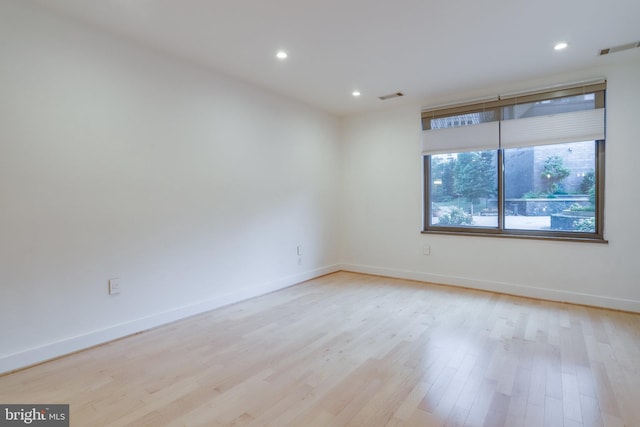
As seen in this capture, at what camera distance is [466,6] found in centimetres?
237

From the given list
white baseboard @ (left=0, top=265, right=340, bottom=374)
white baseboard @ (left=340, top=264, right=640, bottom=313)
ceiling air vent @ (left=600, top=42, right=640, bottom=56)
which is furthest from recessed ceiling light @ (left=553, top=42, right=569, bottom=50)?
white baseboard @ (left=0, top=265, right=340, bottom=374)

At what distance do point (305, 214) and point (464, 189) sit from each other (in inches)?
86.7

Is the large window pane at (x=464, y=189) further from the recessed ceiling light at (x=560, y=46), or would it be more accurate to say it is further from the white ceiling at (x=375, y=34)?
Answer: the recessed ceiling light at (x=560, y=46)

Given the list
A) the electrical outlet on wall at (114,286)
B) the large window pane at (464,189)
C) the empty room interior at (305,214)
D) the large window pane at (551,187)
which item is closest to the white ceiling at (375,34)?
the empty room interior at (305,214)

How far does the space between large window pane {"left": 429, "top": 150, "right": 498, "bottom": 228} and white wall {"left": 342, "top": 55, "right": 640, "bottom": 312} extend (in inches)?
9.1

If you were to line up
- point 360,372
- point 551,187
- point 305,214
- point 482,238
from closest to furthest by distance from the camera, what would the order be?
point 360,372
point 551,187
point 482,238
point 305,214

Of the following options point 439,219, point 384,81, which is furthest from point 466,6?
point 439,219

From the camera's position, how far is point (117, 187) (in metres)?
2.76

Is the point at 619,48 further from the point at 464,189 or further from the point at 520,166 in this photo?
the point at 464,189

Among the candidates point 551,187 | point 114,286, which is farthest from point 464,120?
point 114,286

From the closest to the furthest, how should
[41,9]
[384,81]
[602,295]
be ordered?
[41,9] → [602,295] → [384,81]

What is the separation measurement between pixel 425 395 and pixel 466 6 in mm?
2631

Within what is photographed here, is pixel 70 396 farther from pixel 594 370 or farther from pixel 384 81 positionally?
pixel 384 81

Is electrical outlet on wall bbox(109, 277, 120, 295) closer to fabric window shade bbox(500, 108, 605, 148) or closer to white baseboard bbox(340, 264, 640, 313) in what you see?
white baseboard bbox(340, 264, 640, 313)
